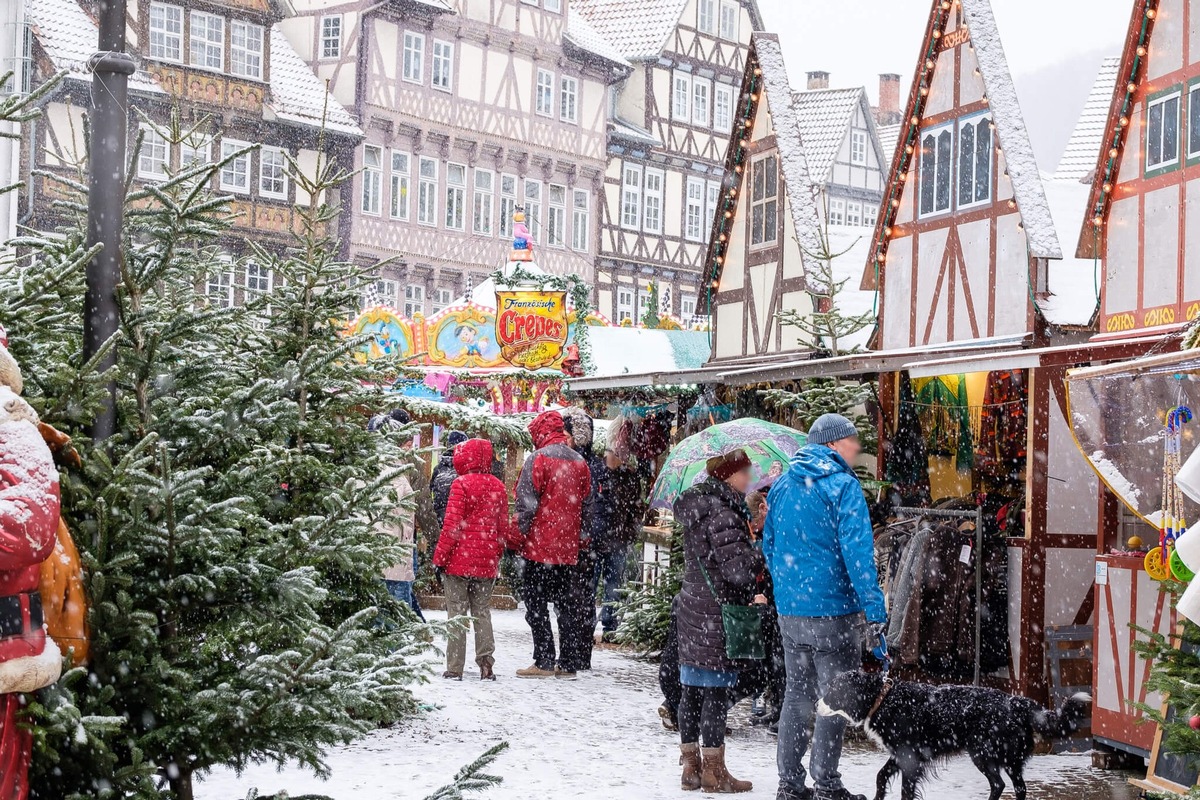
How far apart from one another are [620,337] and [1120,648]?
1319 centimetres

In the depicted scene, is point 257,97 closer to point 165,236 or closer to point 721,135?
point 721,135

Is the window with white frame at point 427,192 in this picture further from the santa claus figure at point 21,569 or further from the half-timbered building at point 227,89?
the santa claus figure at point 21,569

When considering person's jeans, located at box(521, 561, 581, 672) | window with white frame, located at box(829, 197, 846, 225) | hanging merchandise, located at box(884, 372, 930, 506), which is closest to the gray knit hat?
person's jeans, located at box(521, 561, 581, 672)

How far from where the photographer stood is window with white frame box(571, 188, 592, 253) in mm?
37719

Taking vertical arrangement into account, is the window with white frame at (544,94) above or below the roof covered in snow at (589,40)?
below

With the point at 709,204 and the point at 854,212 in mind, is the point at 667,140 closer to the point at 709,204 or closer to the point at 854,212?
the point at 709,204

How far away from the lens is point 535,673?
11336 millimetres

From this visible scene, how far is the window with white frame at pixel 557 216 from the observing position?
37312 mm

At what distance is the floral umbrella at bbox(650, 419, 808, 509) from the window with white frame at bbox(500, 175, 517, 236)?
27246 mm

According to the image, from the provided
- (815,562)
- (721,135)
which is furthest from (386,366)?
(721,135)

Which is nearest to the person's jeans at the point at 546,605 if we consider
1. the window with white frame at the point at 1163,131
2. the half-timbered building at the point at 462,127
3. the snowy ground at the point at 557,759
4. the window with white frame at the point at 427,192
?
the snowy ground at the point at 557,759

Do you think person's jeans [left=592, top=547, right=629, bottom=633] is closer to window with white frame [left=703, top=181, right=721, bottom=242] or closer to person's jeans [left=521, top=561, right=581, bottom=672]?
person's jeans [left=521, top=561, right=581, bottom=672]

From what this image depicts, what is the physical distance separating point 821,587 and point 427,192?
29.3 metres

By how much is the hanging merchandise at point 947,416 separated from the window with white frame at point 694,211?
87.0 feet
